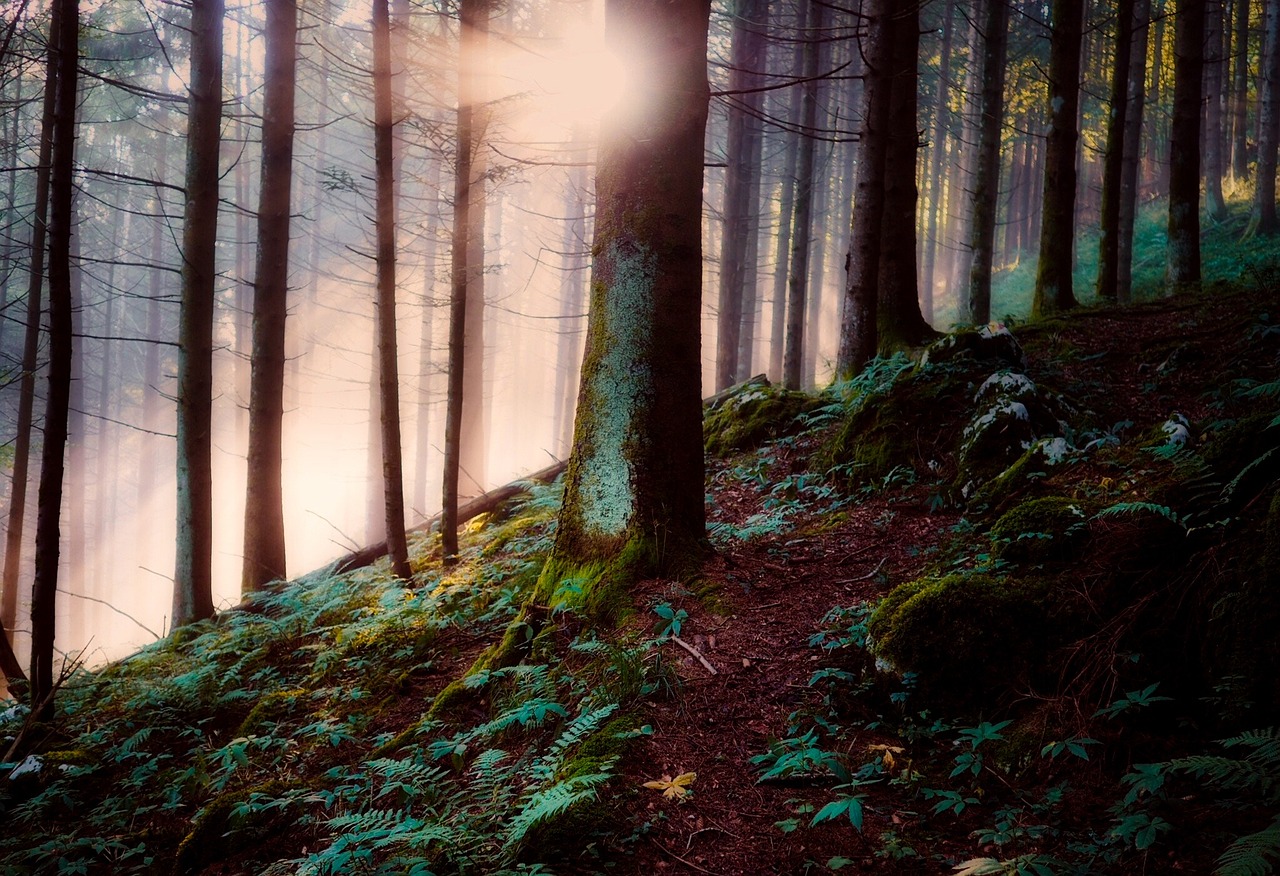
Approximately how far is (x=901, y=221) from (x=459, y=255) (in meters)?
5.61

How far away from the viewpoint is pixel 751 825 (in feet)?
8.75

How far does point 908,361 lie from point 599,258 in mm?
4313

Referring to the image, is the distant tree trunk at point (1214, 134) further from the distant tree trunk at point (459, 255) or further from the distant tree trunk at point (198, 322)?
the distant tree trunk at point (198, 322)

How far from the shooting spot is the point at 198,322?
8.34 m

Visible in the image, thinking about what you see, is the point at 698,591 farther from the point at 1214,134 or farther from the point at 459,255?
the point at 1214,134

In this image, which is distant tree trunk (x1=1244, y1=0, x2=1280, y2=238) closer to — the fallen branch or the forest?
the forest

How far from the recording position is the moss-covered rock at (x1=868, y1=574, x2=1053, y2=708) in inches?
122

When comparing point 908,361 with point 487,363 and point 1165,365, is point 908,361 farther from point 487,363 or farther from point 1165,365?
point 487,363

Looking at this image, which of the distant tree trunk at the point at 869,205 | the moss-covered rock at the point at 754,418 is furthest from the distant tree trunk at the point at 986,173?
the moss-covered rock at the point at 754,418

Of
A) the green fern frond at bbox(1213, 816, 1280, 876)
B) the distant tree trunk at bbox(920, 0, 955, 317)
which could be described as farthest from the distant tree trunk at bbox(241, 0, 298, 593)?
the distant tree trunk at bbox(920, 0, 955, 317)

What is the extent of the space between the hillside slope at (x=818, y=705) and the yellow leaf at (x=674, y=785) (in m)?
0.02

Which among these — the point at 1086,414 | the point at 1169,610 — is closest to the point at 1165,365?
the point at 1086,414

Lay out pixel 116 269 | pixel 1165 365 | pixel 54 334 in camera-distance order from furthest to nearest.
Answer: pixel 116 269 → pixel 1165 365 → pixel 54 334

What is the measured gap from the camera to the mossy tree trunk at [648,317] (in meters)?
4.54
